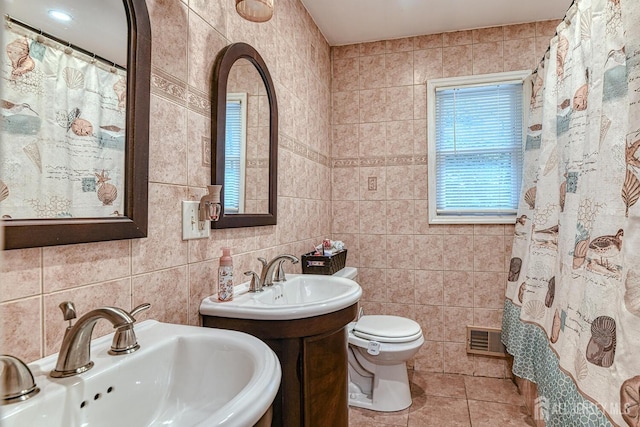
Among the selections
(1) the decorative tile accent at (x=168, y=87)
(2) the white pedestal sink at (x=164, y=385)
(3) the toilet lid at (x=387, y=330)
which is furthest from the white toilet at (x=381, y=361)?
(1) the decorative tile accent at (x=168, y=87)

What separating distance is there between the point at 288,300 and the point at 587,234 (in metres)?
1.24

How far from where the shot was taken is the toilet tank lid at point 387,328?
2164 mm

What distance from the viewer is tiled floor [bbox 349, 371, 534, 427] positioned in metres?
2.07

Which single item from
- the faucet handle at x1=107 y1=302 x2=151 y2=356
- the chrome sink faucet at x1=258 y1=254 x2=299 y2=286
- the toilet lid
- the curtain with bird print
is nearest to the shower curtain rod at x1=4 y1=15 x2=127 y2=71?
the curtain with bird print

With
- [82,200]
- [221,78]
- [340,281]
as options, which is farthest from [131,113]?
[340,281]

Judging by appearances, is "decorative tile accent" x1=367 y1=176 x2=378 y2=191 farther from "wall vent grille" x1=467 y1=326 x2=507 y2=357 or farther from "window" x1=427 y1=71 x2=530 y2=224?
"wall vent grille" x1=467 y1=326 x2=507 y2=357

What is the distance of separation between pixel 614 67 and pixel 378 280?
1.93 meters

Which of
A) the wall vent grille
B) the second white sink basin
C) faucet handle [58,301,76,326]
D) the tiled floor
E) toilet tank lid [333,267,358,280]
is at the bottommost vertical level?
the tiled floor

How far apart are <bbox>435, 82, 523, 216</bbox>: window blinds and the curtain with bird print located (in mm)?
2261

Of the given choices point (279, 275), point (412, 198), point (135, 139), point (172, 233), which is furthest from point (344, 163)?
point (135, 139)

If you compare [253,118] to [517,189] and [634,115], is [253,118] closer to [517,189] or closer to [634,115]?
[634,115]

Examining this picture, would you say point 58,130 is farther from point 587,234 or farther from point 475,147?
point 475,147

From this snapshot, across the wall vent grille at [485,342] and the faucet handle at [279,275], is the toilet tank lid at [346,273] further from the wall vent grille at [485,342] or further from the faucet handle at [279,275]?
the wall vent grille at [485,342]

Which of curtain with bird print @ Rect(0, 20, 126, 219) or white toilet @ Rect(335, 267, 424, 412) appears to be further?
white toilet @ Rect(335, 267, 424, 412)
